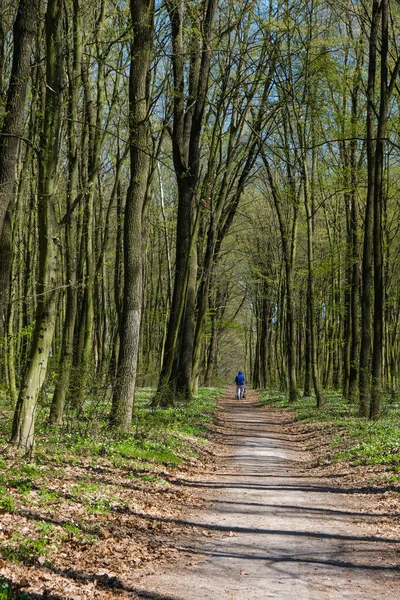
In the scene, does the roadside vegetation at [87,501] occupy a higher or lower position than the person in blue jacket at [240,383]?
lower

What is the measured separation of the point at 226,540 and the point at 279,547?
68 centimetres

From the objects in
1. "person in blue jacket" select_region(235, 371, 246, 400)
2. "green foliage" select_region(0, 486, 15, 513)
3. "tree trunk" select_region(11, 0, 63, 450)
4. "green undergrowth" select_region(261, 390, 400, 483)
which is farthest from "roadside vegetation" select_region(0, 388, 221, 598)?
"person in blue jacket" select_region(235, 371, 246, 400)

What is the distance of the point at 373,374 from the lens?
18734 millimetres

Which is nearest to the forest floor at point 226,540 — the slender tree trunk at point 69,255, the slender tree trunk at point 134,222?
the slender tree trunk at point 134,222

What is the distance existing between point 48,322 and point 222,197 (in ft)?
54.3

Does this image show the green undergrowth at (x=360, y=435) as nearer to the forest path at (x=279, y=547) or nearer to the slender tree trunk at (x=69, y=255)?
the forest path at (x=279, y=547)

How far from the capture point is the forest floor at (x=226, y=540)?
5.85 metres

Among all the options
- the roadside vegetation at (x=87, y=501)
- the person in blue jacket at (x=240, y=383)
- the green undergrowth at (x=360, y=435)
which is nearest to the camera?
the roadside vegetation at (x=87, y=501)

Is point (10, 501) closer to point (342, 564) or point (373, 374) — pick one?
point (342, 564)

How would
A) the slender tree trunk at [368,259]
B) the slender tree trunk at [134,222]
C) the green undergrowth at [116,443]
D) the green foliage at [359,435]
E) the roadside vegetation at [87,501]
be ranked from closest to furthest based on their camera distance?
the roadside vegetation at [87,501] < the green undergrowth at [116,443] < the green foliage at [359,435] < the slender tree trunk at [134,222] < the slender tree trunk at [368,259]

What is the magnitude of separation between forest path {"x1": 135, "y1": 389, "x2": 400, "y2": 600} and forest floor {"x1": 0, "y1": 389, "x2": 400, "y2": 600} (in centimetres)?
1

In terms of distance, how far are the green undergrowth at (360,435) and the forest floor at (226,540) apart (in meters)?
0.72

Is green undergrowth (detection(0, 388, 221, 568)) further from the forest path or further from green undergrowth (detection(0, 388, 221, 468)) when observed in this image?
the forest path

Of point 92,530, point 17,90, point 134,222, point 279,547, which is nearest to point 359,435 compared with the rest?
point 134,222
